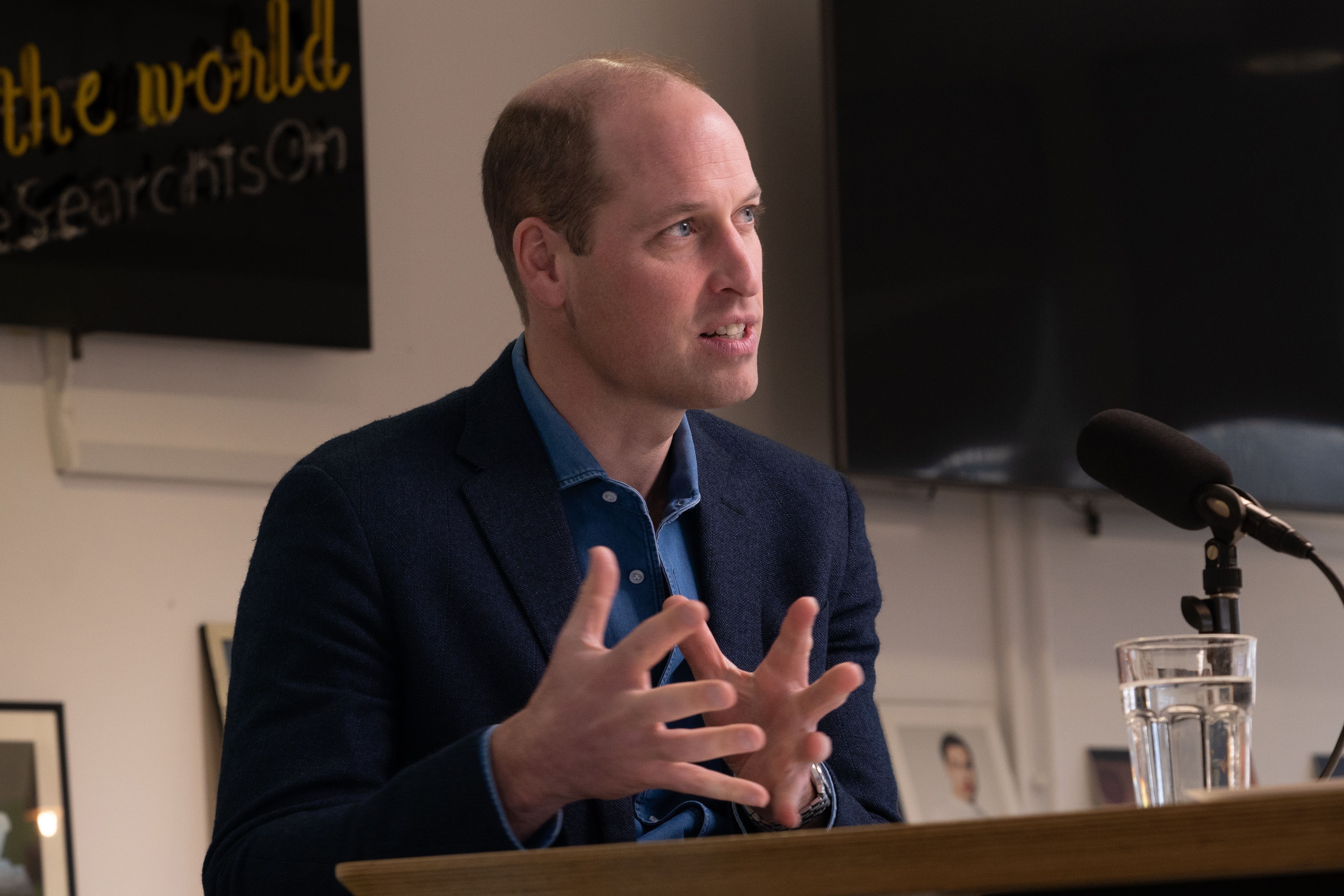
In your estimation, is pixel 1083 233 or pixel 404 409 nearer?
pixel 404 409

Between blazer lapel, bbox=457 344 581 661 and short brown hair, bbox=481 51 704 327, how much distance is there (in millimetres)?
217

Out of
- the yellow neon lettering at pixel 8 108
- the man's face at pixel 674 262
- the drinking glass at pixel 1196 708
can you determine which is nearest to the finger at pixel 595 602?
the drinking glass at pixel 1196 708

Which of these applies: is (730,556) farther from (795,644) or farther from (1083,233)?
(1083,233)

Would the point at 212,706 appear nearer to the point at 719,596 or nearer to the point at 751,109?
the point at 719,596

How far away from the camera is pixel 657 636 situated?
0.99 m

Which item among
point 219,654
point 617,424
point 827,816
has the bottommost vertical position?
point 219,654

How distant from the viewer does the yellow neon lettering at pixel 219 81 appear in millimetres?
2967

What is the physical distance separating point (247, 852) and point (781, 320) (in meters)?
2.51

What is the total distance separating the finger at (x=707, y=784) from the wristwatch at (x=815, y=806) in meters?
0.35

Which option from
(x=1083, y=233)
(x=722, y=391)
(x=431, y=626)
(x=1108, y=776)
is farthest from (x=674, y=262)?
(x=1108, y=776)

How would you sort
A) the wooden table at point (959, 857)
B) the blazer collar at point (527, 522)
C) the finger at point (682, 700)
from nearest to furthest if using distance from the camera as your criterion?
1. the wooden table at point (959, 857)
2. the finger at point (682, 700)
3. the blazer collar at point (527, 522)

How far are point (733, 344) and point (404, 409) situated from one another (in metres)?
1.63

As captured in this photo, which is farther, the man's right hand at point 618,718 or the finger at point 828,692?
the finger at point 828,692

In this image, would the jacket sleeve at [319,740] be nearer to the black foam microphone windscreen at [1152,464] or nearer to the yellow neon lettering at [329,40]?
the black foam microphone windscreen at [1152,464]
